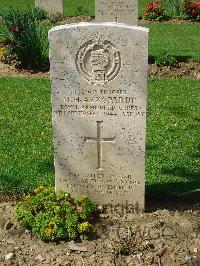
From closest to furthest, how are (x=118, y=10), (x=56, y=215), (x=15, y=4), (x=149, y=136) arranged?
(x=56, y=215) < (x=149, y=136) < (x=118, y=10) < (x=15, y=4)

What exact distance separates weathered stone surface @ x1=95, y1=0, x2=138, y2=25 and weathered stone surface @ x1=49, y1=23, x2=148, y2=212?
7141mm

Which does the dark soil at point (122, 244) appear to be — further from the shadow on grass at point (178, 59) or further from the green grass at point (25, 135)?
the shadow on grass at point (178, 59)

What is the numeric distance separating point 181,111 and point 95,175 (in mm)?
3561

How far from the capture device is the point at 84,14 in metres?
17.4

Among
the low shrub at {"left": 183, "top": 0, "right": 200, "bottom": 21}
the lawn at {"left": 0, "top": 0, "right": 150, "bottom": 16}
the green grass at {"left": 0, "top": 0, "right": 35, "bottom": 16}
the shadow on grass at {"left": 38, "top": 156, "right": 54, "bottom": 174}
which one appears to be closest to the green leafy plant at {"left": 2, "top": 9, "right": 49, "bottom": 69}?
the shadow on grass at {"left": 38, "top": 156, "right": 54, "bottom": 174}

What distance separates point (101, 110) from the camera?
4590 millimetres

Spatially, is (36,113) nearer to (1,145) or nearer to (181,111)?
(1,145)

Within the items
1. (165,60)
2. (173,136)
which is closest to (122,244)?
(173,136)

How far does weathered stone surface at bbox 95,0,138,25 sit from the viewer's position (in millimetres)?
11383

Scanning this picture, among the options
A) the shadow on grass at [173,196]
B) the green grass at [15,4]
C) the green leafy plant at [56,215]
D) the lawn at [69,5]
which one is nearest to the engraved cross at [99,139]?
the green leafy plant at [56,215]

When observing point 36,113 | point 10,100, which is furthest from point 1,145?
point 10,100

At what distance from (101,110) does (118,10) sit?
737cm

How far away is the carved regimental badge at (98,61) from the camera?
14.3 feet

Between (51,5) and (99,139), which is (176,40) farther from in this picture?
(99,139)
